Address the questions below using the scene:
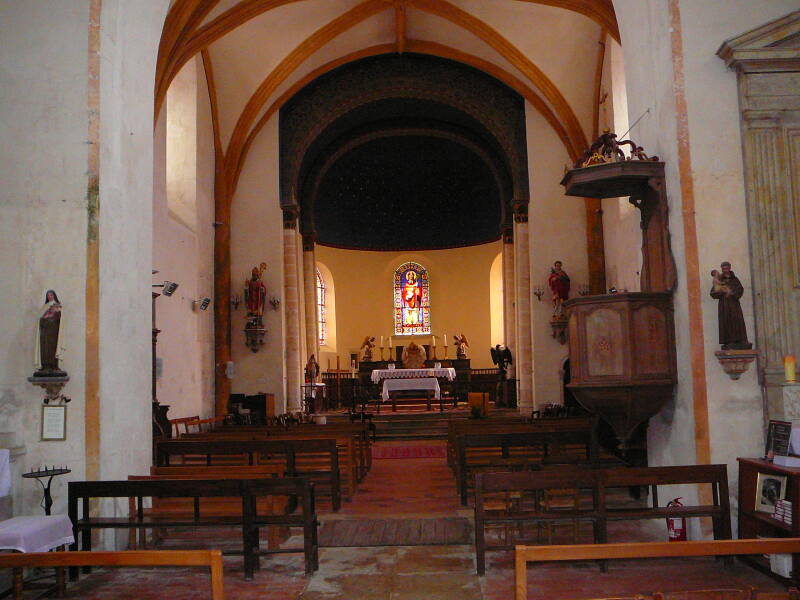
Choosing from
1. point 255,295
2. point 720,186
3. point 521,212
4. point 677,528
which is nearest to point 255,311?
point 255,295

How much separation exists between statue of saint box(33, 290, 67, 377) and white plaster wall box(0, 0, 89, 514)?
0.22m

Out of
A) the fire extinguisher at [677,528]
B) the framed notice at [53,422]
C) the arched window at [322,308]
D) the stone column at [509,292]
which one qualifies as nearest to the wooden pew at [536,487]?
the fire extinguisher at [677,528]

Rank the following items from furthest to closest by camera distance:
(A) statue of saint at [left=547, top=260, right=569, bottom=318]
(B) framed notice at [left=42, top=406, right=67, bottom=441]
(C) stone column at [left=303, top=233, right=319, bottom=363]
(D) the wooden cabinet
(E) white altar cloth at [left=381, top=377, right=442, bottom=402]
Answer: (C) stone column at [left=303, top=233, right=319, bottom=363]
(E) white altar cloth at [left=381, top=377, right=442, bottom=402]
(A) statue of saint at [left=547, top=260, right=569, bottom=318]
(B) framed notice at [left=42, top=406, right=67, bottom=441]
(D) the wooden cabinet

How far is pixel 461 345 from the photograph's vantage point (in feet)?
91.8

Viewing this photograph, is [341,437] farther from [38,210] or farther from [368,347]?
[368,347]

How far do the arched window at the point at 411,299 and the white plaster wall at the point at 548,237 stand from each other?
10.8 m

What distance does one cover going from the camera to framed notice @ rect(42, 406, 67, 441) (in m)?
7.59

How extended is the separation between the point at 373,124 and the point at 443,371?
7.66m

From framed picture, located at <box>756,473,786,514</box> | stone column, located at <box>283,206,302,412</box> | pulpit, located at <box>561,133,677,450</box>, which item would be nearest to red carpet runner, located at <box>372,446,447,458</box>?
stone column, located at <box>283,206,302,412</box>

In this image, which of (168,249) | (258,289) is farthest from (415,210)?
(168,249)

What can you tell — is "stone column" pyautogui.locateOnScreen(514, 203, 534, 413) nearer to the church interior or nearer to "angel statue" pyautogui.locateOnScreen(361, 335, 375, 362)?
the church interior

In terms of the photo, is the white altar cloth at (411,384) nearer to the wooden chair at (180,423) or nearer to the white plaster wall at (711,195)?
the wooden chair at (180,423)

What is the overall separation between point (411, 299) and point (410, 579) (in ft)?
78.1

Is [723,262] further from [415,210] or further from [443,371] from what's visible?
[415,210]
